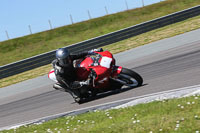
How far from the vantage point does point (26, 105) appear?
11156mm

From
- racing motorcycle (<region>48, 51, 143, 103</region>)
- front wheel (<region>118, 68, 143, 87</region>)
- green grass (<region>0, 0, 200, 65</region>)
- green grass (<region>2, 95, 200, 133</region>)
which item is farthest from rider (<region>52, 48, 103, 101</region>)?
green grass (<region>0, 0, 200, 65</region>)

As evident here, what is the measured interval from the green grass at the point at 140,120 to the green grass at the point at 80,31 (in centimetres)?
2359

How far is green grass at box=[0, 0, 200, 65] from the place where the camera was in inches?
1266

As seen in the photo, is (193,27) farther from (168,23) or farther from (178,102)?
(178,102)

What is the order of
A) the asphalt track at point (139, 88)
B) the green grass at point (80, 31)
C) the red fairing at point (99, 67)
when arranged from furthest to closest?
the green grass at point (80, 31), the asphalt track at point (139, 88), the red fairing at point (99, 67)

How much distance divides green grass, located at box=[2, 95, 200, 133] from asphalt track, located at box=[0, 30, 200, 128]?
4.83ft

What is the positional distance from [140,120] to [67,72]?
3.56 metres

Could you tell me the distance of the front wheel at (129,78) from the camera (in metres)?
8.56

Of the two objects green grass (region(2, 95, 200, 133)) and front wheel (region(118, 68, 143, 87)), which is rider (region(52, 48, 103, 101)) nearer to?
front wheel (region(118, 68, 143, 87))

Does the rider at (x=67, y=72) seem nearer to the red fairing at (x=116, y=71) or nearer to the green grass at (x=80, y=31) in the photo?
the red fairing at (x=116, y=71)

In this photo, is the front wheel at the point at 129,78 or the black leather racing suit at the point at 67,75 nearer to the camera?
the front wheel at the point at 129,78

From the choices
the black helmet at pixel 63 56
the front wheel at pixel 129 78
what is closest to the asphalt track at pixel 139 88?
the front wheel at pixel 129 78

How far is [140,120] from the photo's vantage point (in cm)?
562

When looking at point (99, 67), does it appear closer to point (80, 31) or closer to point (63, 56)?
point (63, 56)
